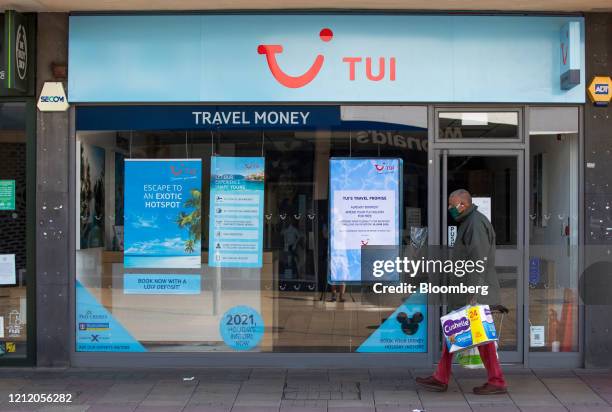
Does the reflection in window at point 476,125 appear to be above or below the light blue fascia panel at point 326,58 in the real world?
below

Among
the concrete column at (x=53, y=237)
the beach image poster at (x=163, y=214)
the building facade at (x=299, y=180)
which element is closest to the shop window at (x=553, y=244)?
the building facade at (x=299, y=180)

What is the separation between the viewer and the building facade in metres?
6.62

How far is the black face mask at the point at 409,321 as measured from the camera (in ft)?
22.4

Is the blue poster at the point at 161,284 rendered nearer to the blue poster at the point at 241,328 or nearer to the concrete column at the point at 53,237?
the blue poster at the point at 241,328

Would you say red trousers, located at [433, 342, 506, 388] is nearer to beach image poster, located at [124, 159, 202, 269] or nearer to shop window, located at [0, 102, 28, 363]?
beach image poster, located at [124, 159, 202, 269]

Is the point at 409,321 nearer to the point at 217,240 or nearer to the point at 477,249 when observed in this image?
the point at 477,249

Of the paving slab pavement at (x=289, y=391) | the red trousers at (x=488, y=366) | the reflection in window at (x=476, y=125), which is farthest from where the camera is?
Answer: the reflection in window at (x=476, y=125)

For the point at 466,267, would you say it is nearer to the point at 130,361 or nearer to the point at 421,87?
the point at 421,87

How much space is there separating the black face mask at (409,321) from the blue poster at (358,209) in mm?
607

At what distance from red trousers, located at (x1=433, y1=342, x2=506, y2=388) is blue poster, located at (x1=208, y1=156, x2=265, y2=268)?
2.20 metres

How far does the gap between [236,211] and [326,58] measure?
1.86m

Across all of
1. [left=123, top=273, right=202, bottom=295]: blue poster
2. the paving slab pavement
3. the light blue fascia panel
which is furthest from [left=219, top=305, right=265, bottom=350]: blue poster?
the light blue fascia panel

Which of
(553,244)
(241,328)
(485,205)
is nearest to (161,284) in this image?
(241,328)

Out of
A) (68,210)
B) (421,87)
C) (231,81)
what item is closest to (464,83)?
(421,87)
